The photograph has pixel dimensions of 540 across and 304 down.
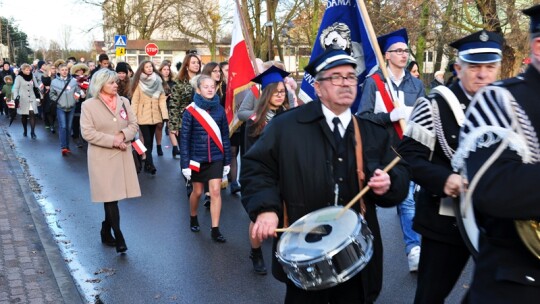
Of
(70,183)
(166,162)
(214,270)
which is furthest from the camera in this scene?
(166,162)

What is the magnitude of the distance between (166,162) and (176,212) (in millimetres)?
4353

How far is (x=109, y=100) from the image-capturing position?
6668mm

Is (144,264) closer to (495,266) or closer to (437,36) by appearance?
(495,266)

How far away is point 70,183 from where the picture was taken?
34.8ft

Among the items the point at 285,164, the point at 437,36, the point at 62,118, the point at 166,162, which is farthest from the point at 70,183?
the point at 437,36

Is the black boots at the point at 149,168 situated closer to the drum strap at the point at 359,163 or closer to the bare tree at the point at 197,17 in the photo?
the drum strap at the point at 359,163

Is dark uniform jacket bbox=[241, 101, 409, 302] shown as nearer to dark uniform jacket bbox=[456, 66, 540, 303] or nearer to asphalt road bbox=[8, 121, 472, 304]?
dark uniform jacket bbox=[456, 66, 540, 303]

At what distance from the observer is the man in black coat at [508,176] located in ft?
6.90

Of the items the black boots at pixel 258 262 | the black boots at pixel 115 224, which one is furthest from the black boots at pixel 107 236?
the black boots at pixel 258 262

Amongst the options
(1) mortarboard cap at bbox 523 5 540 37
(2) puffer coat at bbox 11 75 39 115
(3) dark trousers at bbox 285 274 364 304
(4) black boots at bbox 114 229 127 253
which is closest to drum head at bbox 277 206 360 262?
(3) dark trousers at bbox 285 274 364 304

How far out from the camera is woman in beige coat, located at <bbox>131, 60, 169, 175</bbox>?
11.6 metres

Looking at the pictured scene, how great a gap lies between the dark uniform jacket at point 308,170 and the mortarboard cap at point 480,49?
765mm

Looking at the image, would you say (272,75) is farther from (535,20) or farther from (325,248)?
(535,20)

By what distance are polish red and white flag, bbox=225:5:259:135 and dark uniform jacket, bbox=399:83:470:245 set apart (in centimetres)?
459
